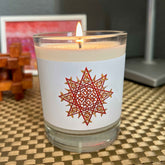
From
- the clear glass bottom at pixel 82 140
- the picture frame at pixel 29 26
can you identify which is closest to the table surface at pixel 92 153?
the clear glass bottom at pixel 82 140

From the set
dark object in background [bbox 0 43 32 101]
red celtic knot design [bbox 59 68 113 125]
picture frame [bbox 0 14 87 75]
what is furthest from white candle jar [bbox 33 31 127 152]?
picture frame [bbox 0 14 87 75]

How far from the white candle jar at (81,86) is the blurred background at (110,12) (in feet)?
1.38

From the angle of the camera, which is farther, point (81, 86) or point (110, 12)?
point (110, 12)

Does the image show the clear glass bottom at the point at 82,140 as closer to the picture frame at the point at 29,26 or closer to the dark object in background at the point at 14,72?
the dark object in background at the point at 14,72

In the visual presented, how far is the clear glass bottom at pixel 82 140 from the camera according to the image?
27 centimetres

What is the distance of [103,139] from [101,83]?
77 mm

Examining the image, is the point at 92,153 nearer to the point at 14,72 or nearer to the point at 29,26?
the point at 14,72

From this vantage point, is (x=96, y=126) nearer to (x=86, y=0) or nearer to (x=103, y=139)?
(x=103, y=139)

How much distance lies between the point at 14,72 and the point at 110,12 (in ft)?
1.32

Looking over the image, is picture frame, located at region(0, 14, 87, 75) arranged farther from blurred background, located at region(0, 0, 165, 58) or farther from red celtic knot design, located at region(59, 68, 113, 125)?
red celtic knot design, located at region(59, 68, 113, 125)

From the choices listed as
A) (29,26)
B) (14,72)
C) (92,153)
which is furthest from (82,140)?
(29,26)

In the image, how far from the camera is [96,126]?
0.26 meters

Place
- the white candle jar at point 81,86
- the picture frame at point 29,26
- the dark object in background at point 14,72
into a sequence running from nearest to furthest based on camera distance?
the white candle jar at point 81,86 → the dark object in background at point 14,72 → the picture frame at point 29,26

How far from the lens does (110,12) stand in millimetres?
698
